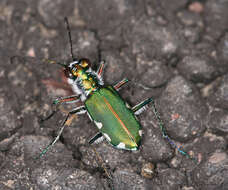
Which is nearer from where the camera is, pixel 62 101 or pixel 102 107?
pixel 102 107

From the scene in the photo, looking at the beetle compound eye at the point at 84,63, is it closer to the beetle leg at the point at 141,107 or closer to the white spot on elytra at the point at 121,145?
the beetle leg at the point at 141,107

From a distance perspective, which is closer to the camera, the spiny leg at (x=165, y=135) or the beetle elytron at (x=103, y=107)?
the beetle elytron at (x=103, y=107)

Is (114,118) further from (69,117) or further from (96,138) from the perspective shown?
(69,117)

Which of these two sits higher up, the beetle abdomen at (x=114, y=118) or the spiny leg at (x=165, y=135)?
the beetle abdomen at (x=114, y=118)

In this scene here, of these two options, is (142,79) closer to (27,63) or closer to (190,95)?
(190,95)

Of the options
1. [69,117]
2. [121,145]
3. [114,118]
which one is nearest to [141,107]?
[114,118]

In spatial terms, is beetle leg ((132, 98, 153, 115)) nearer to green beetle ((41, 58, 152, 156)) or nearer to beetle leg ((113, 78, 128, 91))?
green beetle ((41, 58, 152, 156))

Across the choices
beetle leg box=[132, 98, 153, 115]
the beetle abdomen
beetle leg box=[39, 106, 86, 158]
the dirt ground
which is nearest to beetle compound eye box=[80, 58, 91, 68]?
the dirt ground

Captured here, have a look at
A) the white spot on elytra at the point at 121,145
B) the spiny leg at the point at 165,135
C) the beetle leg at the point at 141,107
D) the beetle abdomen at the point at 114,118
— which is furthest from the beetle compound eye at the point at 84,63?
the white spot on elytra at the point at 121,145
